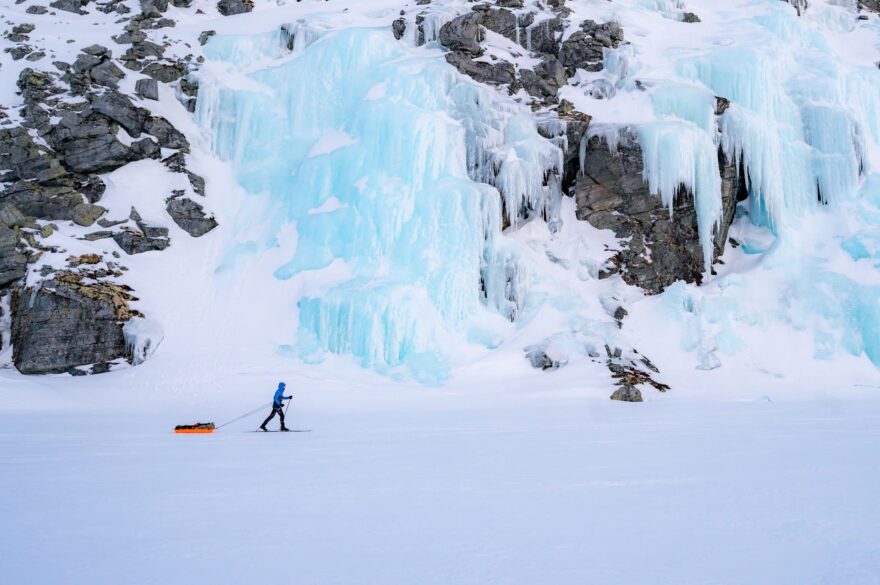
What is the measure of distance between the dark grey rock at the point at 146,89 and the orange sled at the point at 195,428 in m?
19.7

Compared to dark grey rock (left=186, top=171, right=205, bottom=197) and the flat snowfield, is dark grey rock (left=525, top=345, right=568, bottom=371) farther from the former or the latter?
dark grey rock (left=186, top=171, right=205, bottom=197)

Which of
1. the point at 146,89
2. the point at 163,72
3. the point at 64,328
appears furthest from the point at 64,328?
the point at 163,72

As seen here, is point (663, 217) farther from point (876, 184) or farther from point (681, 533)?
point (681, 533)

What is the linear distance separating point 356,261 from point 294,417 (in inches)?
331

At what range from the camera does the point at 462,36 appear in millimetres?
26375

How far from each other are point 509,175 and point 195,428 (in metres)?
14.9

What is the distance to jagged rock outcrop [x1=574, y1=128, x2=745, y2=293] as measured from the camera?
23391 millimetres

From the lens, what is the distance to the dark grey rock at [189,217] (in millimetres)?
23859

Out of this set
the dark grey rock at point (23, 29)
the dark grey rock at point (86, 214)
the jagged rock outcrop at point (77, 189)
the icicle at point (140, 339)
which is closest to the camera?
the jagged rock outcrop at point (77, 189)

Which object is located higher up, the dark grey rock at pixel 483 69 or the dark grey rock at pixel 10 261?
the dark grey rock at pixel 483 69

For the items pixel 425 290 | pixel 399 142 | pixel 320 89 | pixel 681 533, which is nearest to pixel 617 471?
pixel 681 533

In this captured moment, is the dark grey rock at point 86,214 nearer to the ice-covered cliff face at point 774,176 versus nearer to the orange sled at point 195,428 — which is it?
the orange sled at point 195,428

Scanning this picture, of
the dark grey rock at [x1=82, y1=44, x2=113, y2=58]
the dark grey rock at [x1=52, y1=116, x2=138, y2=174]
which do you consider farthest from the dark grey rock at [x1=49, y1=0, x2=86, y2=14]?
the dark grey rock at [x1=52, y1=116, x2=138, y2=174]

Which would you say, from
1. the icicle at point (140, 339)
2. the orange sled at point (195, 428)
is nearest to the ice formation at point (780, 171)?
the orange sled at point (195, 428)
